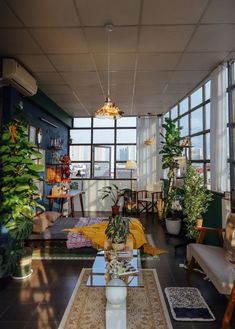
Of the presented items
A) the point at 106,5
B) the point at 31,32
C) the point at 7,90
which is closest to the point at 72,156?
the point at 7,90

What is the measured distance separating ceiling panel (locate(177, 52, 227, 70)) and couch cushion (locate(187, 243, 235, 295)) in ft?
8.99

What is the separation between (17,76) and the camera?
359 centimetres

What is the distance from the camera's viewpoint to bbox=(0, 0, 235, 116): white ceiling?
2469 mm

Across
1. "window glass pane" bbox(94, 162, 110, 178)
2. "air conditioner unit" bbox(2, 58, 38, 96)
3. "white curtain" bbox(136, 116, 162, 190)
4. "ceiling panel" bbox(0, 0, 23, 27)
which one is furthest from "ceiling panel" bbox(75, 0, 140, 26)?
"window glass pane" bbox(94, 162, 110, 178)

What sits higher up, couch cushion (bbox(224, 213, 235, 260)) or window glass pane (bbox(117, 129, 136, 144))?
window glass pane (bbox(117, 129, 136, 144))

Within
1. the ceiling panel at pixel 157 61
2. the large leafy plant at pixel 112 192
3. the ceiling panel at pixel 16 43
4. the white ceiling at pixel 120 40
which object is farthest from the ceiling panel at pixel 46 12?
the large leafy plant at pixel 112 192

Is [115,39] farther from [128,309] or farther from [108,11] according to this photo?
[128,309]

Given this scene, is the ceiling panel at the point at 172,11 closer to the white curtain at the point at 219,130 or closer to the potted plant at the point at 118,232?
the white curtain at the point at 219,130

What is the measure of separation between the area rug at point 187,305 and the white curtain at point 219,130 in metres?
1.68

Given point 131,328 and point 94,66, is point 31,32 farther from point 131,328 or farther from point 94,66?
point 131,328

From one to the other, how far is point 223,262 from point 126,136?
600 cm

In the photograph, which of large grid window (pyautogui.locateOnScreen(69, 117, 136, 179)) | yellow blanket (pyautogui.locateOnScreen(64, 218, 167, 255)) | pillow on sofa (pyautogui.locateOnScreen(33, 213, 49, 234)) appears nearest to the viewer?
yellow blanket (pyautogui.locateOnScreen(64, 218, 167, 255))

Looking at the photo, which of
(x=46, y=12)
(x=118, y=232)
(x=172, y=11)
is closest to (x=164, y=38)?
(x=172, y=11)

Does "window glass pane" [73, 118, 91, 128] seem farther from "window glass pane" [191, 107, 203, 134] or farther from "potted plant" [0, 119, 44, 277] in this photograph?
"potted plant" [0, 119, 44, 277]
